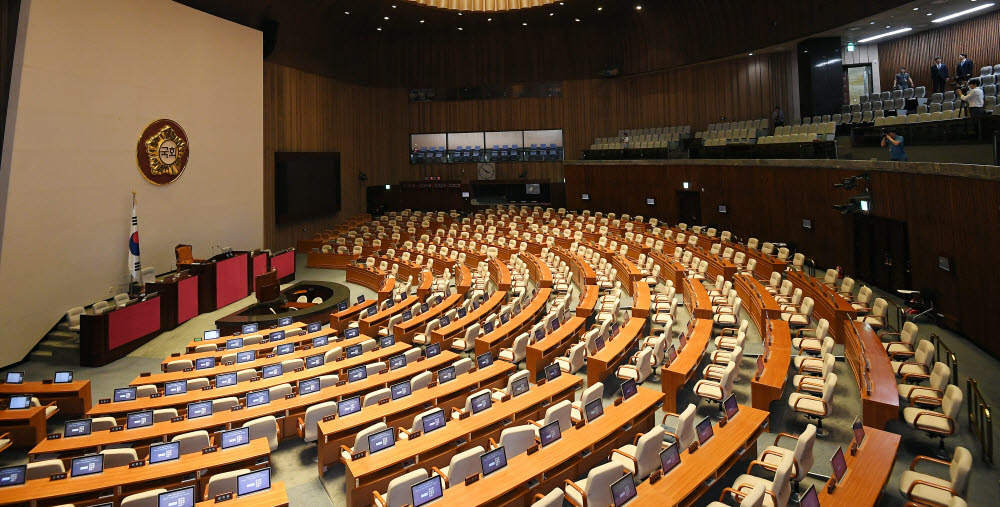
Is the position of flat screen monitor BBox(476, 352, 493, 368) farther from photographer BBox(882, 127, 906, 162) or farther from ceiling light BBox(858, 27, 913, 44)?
ceiling light BBox(858, 27, 913, 44)

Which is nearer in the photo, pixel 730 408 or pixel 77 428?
pixel 730 408

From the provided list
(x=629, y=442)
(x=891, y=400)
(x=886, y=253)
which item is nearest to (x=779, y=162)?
(x=886, y=253)

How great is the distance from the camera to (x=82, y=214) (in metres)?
12.5

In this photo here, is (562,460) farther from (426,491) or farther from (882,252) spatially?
(882,252)

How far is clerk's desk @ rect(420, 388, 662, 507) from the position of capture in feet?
15.5

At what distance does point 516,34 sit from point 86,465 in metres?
24.1

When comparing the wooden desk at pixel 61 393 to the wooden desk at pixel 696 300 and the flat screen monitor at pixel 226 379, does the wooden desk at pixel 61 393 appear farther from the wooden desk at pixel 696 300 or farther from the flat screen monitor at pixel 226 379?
the wooden desk at pixel 696 300

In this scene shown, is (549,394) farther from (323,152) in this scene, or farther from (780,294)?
(323,152)

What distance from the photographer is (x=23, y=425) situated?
7.37m

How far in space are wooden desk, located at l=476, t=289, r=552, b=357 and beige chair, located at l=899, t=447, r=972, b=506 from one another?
580 centimetres

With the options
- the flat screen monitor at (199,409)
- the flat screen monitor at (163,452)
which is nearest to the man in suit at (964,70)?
the flat screen monitor at (199,409)

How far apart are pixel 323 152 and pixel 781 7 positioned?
55.9 ft

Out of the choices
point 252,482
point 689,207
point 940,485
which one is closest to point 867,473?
point 940,485

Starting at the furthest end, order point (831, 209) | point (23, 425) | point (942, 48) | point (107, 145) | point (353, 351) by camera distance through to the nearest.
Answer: point (942, 48), point (831, 209), point (107, 145), point (353, 351), point (23, 425)
